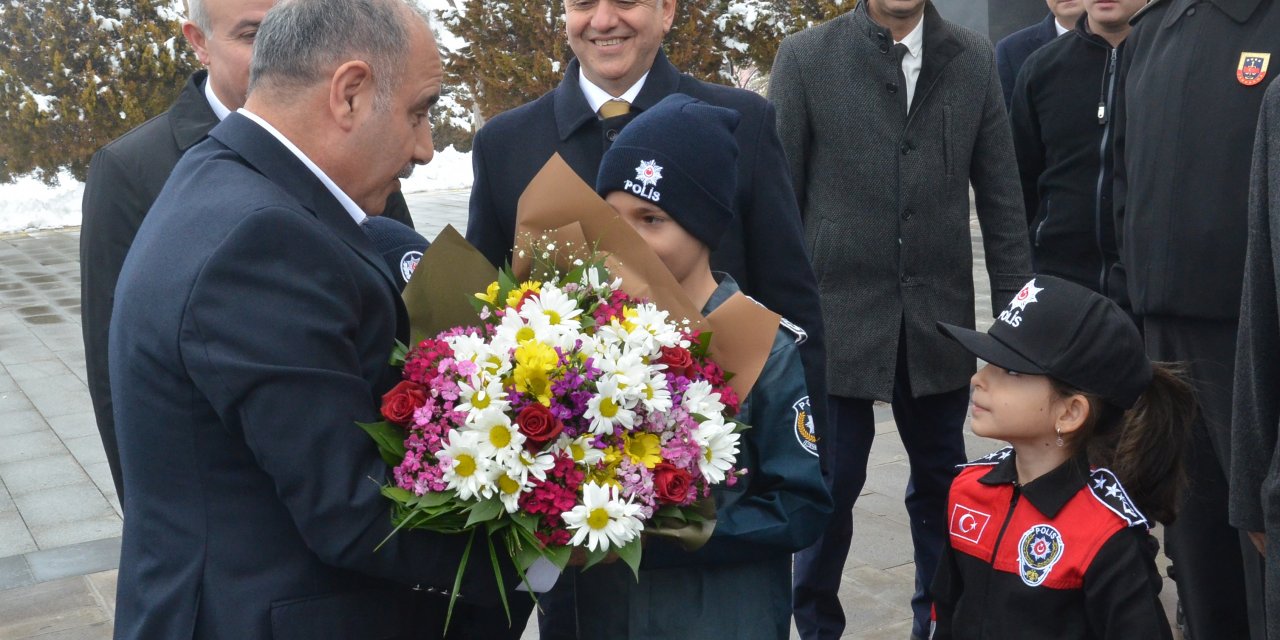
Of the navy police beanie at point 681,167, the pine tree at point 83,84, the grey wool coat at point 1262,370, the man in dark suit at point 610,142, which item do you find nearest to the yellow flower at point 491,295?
the navy police beanie at point 681,167

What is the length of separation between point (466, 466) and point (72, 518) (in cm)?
445

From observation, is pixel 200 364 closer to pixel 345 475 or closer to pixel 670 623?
pixel 345 475

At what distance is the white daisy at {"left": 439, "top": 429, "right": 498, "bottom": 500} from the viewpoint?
173cm

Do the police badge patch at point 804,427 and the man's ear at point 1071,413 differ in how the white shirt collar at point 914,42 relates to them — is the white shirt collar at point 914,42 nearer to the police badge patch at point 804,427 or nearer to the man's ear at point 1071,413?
the man's ear at point 1071,413

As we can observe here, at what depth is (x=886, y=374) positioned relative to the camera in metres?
3.74

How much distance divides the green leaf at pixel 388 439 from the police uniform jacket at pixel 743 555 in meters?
0.58

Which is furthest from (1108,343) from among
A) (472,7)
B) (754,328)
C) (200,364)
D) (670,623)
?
(472,7)

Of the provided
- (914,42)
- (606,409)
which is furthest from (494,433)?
(914,42)

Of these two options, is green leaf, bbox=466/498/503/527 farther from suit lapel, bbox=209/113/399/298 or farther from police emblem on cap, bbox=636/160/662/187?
police emblem on cap, bbox=636/160/662/187

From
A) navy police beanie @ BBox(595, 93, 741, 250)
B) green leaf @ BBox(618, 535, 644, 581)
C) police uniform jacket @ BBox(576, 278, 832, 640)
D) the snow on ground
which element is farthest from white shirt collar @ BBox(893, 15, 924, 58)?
the snow on ground

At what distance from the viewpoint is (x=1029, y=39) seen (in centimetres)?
584

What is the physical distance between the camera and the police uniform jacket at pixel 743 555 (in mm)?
2213

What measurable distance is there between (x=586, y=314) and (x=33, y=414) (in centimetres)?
667

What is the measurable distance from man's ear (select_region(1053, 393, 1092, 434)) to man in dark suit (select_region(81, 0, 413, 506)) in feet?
6.50
